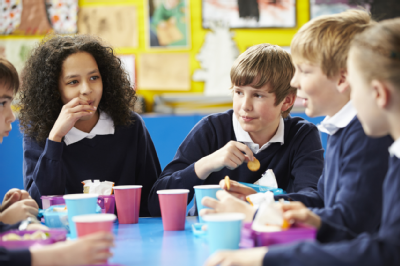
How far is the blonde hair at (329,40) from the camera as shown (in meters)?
1.05

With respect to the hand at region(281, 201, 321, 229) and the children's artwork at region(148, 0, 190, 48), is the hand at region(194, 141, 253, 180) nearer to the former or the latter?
the hand at region(281, 201, 321, 229)

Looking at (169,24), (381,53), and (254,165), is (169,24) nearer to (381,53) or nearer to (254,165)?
(254,165)

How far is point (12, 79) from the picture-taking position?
1.31 meters

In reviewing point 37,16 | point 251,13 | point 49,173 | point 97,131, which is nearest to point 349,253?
point 49,173

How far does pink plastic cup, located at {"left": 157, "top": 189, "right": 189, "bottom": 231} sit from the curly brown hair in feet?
2.17

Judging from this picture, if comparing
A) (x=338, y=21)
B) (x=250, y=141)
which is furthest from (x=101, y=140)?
(x=338, y=21)

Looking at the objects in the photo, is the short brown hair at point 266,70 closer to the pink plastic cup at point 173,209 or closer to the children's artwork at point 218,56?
the pink plastic cup at point 173,209

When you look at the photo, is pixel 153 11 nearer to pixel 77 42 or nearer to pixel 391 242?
pixel 77 42

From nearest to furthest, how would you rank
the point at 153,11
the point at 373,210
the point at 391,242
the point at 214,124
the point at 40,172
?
the point at 391,242 → the point at 373,210 → the point at 40,172 → the point at 214,124 → the point at 153,11

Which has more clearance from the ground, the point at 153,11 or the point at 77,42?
the point at 153,11

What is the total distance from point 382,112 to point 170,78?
8.56 ft

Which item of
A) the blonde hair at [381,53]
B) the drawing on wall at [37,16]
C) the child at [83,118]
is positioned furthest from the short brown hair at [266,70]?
the drawing on wall at [37,16]

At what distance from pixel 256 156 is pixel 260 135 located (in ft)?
0.31

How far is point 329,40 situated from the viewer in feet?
3.45
